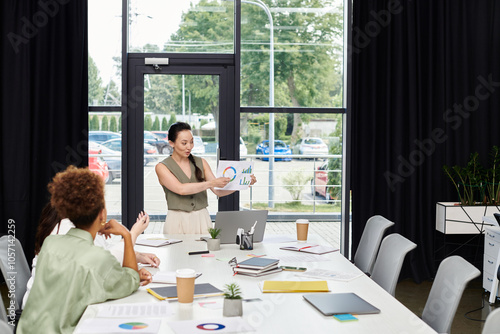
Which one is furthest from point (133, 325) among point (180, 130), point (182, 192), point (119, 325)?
point (180, 130)

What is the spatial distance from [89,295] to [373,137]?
155 inches

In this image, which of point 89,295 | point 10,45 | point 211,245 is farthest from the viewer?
point 10,45

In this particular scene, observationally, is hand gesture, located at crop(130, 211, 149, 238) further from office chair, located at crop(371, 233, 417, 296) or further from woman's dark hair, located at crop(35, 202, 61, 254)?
office chair, located at crop(371, 233, 417, 296)

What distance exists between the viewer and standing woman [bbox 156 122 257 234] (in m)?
4.05

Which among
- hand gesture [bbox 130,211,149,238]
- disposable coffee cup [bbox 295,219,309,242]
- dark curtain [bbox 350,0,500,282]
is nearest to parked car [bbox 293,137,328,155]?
dark curtain [bbox 350,0,500,282]

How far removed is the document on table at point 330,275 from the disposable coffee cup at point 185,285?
2.24 feet

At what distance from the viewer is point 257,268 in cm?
282

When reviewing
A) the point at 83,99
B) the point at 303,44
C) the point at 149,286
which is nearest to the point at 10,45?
the point at 83,99

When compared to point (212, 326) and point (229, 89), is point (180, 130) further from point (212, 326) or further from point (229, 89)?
point (212, 326)

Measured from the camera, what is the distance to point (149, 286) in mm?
2592

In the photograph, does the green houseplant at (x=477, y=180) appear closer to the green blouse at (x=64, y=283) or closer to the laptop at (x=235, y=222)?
the laptop at (x=235, y=222)

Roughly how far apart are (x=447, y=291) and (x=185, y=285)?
3.61 feet

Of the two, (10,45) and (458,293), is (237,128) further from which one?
(458,293)

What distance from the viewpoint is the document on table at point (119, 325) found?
6.56 ft
